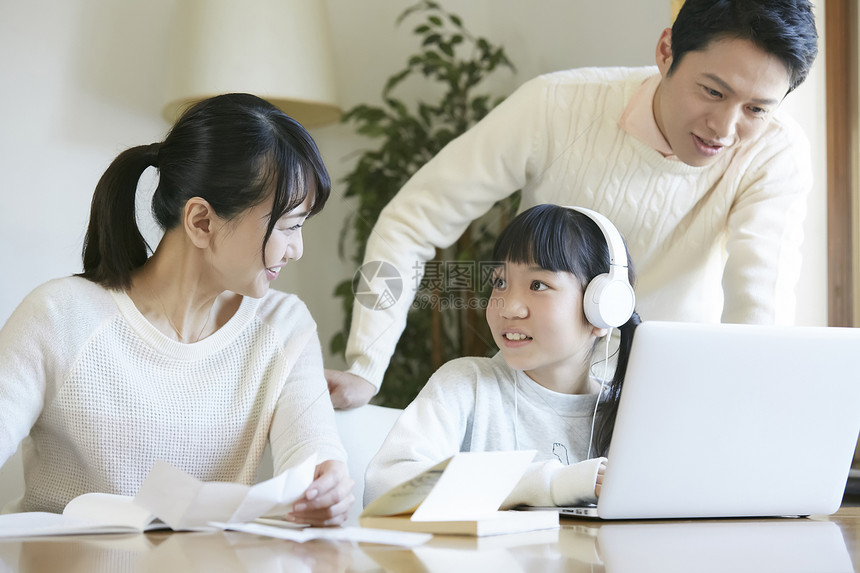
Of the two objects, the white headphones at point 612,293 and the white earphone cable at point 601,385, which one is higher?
the white headphones at point 612,293

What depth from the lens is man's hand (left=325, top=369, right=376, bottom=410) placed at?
1037 mm

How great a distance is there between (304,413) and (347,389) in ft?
0.19

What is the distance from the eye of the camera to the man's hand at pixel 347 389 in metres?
1.04

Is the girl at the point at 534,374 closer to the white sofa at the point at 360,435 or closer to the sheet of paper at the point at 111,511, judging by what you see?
the white sofa at the point at 360,435

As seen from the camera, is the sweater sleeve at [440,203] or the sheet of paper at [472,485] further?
the sweater sleeve at [440,203]

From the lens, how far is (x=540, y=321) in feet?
3.37

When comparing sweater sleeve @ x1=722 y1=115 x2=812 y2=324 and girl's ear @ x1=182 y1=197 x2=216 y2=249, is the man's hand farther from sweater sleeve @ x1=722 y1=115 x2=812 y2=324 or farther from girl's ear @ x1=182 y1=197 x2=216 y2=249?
sweater sleeve @ x1=722 y1=115 x2=812 y2=324

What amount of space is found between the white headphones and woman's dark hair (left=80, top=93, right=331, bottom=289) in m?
0.32

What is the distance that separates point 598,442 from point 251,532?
1.47 ft

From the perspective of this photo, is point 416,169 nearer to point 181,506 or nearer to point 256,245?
point 256,245

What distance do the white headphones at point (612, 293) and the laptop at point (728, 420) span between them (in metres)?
0.18

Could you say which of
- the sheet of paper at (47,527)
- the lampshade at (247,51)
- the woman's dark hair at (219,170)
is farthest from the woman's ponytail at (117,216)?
the lampshade at (247,51)
